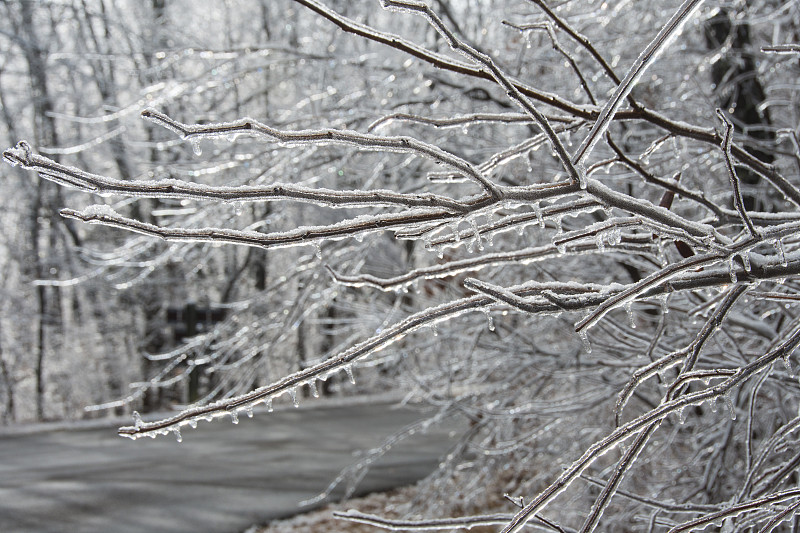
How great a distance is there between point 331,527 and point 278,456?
93.5 inches

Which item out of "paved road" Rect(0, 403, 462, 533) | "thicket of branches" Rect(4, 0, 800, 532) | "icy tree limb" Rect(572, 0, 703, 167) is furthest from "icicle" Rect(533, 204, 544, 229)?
"paved road" Rect(0, 403, 462, 533)

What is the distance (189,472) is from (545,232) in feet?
21.4

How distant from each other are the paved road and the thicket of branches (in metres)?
Answer: 2.14

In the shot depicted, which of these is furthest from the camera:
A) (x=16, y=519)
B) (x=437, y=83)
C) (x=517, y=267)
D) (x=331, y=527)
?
(x=331, y=527)

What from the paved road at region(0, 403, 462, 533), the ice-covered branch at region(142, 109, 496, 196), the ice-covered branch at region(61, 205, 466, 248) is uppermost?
the ice-covered branch at region(142, 109, 496, 196)

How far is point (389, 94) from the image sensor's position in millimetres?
4535

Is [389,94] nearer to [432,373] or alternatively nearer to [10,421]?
[432,373]

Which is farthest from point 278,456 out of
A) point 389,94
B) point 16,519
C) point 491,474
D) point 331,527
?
point 389,94

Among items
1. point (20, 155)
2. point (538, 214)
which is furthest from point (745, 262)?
point (20, 155)

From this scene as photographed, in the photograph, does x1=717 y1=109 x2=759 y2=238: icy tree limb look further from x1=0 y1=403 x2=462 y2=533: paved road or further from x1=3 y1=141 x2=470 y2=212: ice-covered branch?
x1=0 y1=403 x2=462 y2=533: paved road

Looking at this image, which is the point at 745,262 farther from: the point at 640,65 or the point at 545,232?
the point at 545,232

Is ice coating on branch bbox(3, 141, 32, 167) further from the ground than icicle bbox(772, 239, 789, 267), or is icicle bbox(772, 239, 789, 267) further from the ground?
ice coating on branch bbox(3, 141, 32, 167)

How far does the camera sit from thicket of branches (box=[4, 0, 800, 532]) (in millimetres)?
1145

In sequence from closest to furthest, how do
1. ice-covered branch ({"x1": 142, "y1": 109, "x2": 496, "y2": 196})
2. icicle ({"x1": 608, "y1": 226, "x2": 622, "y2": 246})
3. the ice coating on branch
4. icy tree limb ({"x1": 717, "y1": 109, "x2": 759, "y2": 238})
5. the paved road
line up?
1. the ice coating on branch
2. ice-covered branch ({"x1": 142, "y1": 109, "x2": 496, "y2": 196})
3. icy tree limb ({"x1": 717, "y1": 109, "x2": 759, "y2": 238})
4. icicle ({"x1": 608, "y1": 226, "x2": 622, "y2": 246})
5. the paved road
